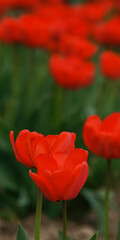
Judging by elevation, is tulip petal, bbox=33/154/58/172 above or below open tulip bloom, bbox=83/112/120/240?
above

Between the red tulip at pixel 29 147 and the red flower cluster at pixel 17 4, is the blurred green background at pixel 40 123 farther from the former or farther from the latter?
the red tulip at pixel 29 147

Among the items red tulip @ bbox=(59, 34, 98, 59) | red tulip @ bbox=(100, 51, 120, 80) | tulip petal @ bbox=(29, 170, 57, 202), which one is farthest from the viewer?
red tulip @ bbox=(59, 34, 98, 59)

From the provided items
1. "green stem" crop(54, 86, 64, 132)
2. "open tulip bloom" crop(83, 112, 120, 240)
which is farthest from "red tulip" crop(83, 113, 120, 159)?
"green stem" crop(54, 86, 64, 132)

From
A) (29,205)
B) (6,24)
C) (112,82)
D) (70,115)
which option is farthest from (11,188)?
(112,82)

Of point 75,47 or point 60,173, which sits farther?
point 75,47

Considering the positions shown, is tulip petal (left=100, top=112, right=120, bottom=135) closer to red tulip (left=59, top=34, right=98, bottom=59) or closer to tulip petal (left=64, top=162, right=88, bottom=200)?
tulip petal (left=64, top=162, right=88, bottom=200)

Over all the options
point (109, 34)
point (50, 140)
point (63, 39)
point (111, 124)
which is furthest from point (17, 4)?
point (50, 140)

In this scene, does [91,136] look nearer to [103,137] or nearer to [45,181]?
[103,137]
